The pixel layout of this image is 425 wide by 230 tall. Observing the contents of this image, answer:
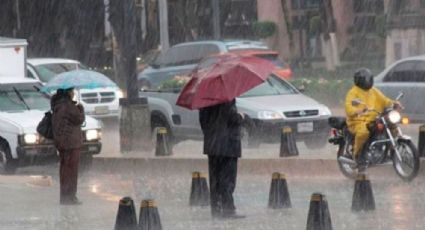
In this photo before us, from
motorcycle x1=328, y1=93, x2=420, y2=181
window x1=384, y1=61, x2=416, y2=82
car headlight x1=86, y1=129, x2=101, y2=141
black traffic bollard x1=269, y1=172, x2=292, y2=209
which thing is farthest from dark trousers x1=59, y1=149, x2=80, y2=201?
window x1=384, y1=61, x2=416, y2=82

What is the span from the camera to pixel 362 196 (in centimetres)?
1334

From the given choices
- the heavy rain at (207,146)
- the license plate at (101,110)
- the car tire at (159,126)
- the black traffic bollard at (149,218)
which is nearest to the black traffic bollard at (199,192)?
the heavy rain at (207,146)

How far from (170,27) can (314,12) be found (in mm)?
8535

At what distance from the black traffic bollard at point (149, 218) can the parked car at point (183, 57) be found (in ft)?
63.4

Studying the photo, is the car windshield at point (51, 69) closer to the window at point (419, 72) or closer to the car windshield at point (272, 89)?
the car windshield at point (272, 89)

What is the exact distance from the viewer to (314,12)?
49.2 metres

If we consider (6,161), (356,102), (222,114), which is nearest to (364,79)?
(356,102)

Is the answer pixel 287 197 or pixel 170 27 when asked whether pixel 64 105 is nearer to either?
pixel 287 197

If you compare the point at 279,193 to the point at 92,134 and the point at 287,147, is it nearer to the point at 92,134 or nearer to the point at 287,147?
the point at 287,147

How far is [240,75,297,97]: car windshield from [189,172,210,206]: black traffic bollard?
6.04m

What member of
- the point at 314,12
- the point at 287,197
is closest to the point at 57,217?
the point at 287,197

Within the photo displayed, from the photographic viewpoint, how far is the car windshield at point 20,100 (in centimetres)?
1961

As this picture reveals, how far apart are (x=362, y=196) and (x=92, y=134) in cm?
679

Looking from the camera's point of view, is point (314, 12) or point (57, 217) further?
point (314, 12)
